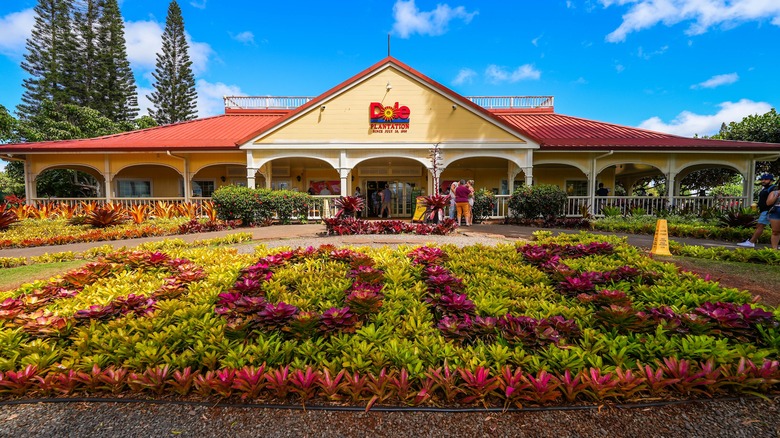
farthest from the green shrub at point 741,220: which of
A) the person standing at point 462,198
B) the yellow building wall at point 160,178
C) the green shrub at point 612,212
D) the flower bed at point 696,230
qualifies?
the yellow building wall at point 160,178

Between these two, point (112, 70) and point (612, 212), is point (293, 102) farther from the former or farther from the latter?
point (112, 70)

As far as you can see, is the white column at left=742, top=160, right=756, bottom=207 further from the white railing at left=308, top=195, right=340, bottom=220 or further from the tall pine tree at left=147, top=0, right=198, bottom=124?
the tall pine tree at left=147, top=0, right=198, bottom=124

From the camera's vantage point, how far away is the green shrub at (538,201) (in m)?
11.9

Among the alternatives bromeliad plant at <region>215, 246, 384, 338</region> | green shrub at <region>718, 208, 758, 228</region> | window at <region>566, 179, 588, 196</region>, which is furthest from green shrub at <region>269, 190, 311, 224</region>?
window at <region>566, 179, 588, 196</region>

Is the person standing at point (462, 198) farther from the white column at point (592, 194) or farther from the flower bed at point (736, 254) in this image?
the white column at point (592, 194)

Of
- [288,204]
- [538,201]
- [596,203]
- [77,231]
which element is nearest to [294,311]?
[288,204]

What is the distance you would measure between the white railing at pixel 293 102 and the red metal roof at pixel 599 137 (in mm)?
647

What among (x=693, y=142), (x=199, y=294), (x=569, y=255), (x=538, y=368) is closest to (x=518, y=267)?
(x=569, y=255)

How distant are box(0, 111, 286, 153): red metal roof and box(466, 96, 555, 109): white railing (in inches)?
445

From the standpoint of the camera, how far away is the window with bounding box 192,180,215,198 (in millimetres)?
17406

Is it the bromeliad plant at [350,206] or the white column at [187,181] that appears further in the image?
the white column at [187,181]

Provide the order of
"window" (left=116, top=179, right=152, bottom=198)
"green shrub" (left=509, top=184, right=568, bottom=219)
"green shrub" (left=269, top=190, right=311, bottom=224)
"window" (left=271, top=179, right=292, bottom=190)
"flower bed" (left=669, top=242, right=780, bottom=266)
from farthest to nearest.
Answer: "window" (left=271, top=179, right=292, bottom=190) < "window" (left=116, top=179, right=152, bottom=198) < "green shrub" (left=509, top=184, right=568, bottom=219) < "green shrub" (left=269, top=190, right=311, bottom=224) < "flower bed" (left=669, top=242, right=780, bottom=266)

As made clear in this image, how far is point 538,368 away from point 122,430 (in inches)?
94.4

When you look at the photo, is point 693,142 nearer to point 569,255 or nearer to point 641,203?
point 641,203
